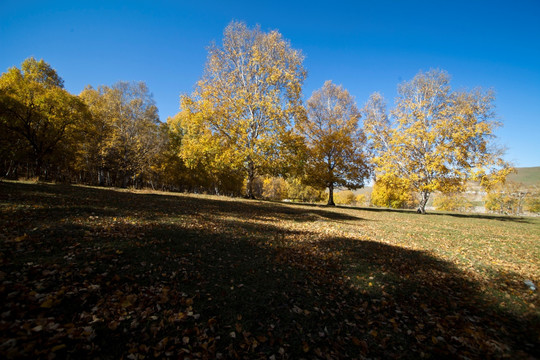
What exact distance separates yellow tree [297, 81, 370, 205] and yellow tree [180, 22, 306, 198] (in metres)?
8.17

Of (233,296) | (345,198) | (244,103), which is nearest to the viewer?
(233,296)

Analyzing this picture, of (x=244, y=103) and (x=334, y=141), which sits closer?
(x=244, y=103)

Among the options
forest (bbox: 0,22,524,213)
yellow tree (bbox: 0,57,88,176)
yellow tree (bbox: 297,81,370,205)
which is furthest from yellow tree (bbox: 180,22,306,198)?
yellow tree (bbox: 0,57,88,176)

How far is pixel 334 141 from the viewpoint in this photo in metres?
30.4

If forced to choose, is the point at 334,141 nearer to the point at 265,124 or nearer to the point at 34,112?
the point at 265,124

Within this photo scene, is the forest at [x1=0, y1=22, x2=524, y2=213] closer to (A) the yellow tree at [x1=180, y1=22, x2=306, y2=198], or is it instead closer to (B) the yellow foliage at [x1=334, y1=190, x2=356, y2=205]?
(A) the yellow tree at [x1=180, y1=22, x2=306, y2=198]

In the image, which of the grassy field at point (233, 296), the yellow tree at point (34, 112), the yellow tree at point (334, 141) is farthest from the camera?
the yellow tree at point (334, 141)

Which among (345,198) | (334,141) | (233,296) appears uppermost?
(334,141)

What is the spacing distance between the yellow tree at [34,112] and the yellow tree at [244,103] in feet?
45.4

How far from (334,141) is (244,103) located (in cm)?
1435

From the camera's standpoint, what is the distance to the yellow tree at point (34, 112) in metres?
22.5

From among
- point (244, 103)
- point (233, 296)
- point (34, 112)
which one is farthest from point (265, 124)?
point (34, 112)

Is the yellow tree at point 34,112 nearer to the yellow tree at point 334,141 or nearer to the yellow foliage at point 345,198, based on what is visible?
the yellow tree at point 334,141

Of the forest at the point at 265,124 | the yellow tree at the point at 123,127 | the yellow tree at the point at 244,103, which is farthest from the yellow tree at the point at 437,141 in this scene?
the yellow tree at the point at 123,127
